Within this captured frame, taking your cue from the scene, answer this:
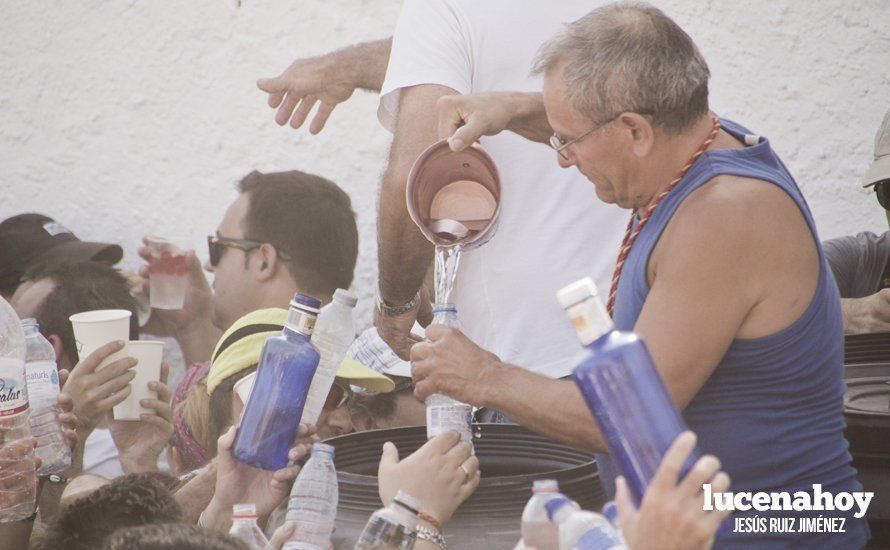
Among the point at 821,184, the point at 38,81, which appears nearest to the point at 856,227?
the point at 821,184

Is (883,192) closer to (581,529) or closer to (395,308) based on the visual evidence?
(395,308)

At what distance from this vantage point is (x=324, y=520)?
2260 mm

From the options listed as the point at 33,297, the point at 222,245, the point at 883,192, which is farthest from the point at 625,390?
the point at 33,297

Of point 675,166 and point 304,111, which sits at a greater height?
point 675,166

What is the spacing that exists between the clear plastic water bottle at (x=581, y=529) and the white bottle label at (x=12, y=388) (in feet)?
4.01

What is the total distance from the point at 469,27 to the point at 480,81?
0.13 metres

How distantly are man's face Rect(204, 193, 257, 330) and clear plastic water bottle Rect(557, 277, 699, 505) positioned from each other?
2.67 m

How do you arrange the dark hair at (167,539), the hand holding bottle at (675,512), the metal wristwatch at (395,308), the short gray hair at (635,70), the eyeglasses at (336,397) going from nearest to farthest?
1. the hand holding bottle at (675,512)
2. the dark hair at (167,539)
3. the short gray hair at (635,70)
4. the metal wristwatch at (395,308)
5. the eyeglasses at (336,397)

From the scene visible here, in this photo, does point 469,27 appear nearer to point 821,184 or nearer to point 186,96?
point 821,184

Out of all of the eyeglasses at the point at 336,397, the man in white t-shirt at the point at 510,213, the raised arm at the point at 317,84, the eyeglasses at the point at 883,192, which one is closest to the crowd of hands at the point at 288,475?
the eyeglasses at the point at 336,397

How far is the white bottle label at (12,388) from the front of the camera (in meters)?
2.42

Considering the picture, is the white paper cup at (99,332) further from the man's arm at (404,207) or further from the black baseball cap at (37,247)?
the black baseball cap at (37,247)

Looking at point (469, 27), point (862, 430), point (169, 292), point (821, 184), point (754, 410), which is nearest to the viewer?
point (754, 410)

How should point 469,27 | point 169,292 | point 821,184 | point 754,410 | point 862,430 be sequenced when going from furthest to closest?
point 169,292 < point 821,184 < point 469,27 < point 862,430 < point 754,410
